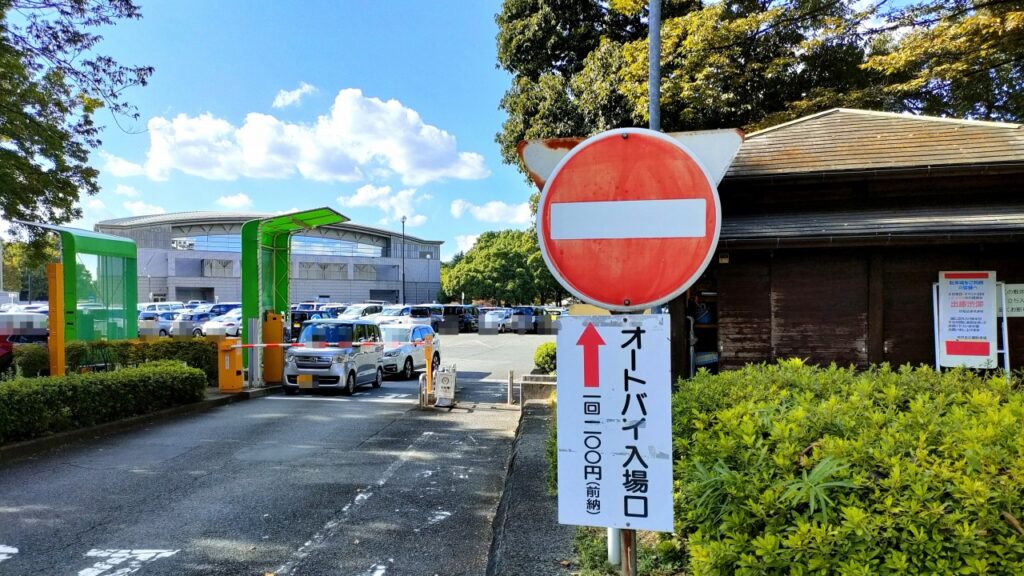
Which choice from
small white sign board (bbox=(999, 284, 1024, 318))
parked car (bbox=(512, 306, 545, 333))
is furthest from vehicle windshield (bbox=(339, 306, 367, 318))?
small white sign board (bbox=(999, 284, 1024, 318))

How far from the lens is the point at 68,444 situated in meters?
7.81

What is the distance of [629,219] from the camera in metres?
2.10

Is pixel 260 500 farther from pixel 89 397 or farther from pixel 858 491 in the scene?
pixel 858 491

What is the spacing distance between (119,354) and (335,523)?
34.5 ft

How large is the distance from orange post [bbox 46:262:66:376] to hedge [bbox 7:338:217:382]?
1777mm

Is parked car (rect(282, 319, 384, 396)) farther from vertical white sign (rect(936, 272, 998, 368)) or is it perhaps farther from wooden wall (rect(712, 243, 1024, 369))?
vertical white sign (rect(936, 272, 998, 368))

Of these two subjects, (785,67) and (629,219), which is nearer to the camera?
(629,219)

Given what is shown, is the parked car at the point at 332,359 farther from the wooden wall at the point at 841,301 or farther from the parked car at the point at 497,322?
the parked car at the point at 497,322

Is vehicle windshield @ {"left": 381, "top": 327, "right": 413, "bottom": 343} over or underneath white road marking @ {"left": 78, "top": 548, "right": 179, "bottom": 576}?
over

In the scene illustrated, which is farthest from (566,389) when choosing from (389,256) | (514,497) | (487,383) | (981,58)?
(389,256)

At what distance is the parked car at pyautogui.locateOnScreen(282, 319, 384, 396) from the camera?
42.1ft

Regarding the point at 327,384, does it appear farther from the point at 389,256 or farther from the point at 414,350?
the point at 389,256

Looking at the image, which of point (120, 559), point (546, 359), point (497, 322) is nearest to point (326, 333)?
point (546, 359)

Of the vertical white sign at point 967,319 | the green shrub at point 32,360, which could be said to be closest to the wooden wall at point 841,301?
the vertical white sign at point 967,319
